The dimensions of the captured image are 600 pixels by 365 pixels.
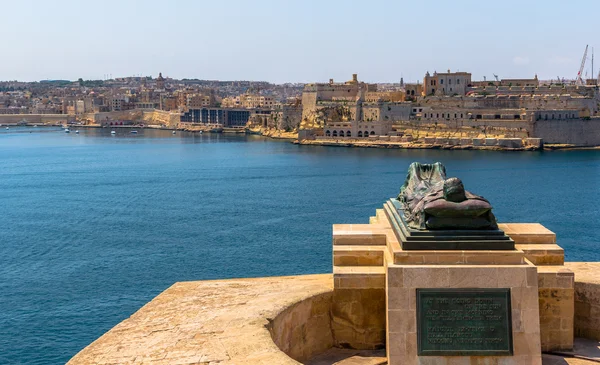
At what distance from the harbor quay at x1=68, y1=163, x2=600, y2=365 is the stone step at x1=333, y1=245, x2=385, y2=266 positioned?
1 centimetres

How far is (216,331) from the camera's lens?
24.7 ft

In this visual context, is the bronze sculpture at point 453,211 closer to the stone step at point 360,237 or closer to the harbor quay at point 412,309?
the harbor quay at point 412,309

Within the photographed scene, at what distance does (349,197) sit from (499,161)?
21.0 meters

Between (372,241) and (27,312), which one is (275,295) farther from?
(27,312)

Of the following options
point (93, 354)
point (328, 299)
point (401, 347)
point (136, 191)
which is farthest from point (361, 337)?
point (136, 191)

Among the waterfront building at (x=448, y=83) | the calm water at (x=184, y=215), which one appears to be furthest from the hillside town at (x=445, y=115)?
the calm water at (x=184, y=215)

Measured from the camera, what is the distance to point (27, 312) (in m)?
16.7

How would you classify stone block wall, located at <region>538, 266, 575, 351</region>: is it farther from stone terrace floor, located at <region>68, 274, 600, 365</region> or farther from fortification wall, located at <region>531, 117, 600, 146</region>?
fortification wall, located at <region>531, 117, 600, 146</region>

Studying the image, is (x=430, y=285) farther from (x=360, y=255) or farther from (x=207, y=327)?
(x=207, y=327)

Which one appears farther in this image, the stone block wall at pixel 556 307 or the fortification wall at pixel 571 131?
the fortification wall at pixel 571 131

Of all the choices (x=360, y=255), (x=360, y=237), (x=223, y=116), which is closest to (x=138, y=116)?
(x=223, y=116)

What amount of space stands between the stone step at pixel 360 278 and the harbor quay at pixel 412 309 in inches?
0.5

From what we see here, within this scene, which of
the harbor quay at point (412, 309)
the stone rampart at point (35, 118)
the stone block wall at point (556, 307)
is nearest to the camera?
the harbor quay at point (412, 309)

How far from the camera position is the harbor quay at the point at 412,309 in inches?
284
